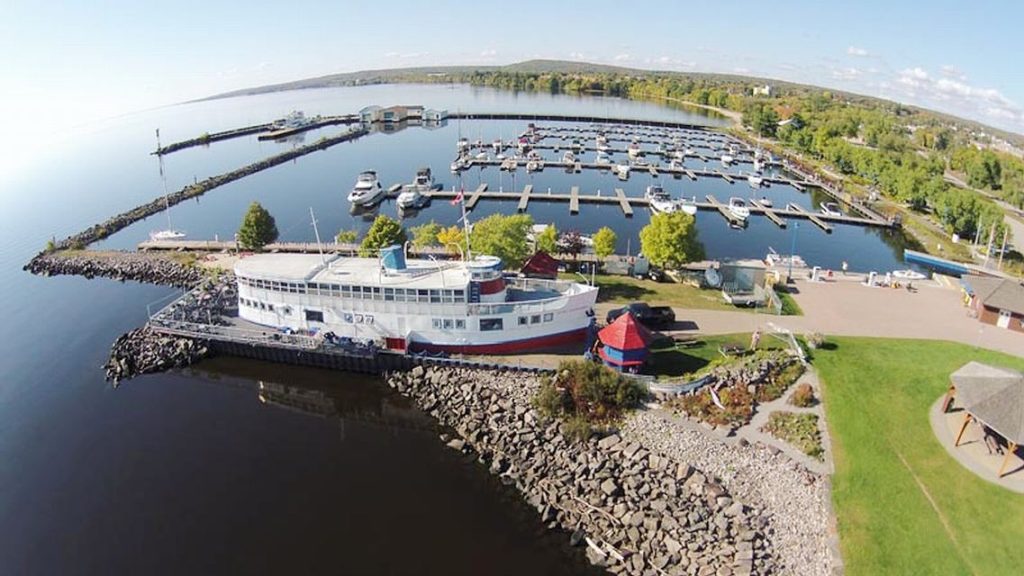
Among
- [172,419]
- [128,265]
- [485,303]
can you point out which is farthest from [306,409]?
[128,265]

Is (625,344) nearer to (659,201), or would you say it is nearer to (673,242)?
(673,242)

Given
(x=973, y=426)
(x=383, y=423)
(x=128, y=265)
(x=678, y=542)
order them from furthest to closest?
1. (x=128, y=265)
2. (x=383, y=423)
3. (x=973, y=426)
4. (x=678, y=542)

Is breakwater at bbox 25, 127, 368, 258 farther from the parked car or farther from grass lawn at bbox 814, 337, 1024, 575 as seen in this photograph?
grass lawn at bbox 814, 337, 1024, 575

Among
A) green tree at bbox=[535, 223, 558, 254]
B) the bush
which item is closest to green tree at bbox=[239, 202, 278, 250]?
green tree at bbox=[535, 223, 558, 254]

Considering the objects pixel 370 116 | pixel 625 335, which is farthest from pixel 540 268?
pixel 370 116

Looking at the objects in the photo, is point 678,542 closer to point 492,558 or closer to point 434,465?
point 492,558

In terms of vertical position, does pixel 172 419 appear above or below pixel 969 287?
below
